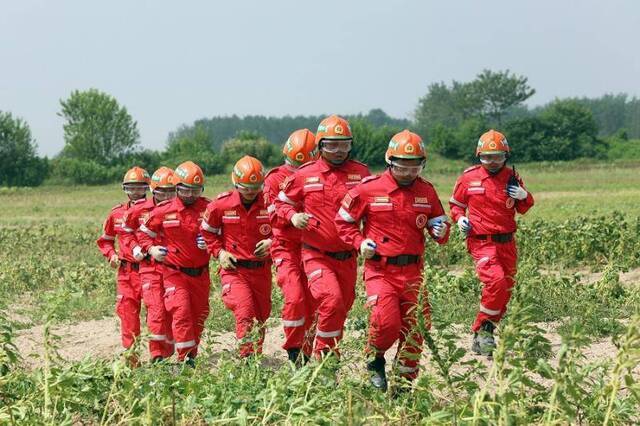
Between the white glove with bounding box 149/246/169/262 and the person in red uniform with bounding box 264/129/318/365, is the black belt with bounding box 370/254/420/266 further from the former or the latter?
the white glove with bounding box 149/246/169/262

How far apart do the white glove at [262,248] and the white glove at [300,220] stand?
71cm

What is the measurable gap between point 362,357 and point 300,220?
8.27ft

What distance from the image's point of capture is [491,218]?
9.35m

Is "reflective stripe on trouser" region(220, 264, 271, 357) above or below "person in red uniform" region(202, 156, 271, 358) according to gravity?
below

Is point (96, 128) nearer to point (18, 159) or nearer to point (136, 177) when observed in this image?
point (18, 159)

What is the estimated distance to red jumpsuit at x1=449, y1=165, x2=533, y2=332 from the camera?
910 cm

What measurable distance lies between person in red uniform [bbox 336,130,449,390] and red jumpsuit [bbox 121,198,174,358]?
8.26ft

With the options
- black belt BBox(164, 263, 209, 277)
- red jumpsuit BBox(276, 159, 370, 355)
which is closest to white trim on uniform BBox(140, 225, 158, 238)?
black belt BBox(164, 263, 209, 277)

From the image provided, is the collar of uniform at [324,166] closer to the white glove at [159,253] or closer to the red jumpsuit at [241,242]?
the red jumpsuit at [241,242]

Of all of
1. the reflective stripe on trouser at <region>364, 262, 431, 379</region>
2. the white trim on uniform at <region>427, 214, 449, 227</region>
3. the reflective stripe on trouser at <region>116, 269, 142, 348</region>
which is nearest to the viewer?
the reflective stripe on trouser at <region>364, 262, 431, 379</region>

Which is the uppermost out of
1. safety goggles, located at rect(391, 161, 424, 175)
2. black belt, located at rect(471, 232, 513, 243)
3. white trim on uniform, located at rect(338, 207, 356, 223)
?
safety goggles, located at rect(391, 161, 424, 175)

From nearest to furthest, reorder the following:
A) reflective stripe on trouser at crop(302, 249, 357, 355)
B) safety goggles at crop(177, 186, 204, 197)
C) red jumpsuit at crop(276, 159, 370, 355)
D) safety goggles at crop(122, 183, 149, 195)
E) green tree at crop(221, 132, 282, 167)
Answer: reflective stripe on trouser at crop(302, 249, 357, 355) < red jumpsuit at crop(276, 159, 370, 355) < safety goggles at crop(177, 186, 204, 197) < safety goggles at crop(122, 183, 149, 195) < green tree at crop(221, 132, 282, 167)

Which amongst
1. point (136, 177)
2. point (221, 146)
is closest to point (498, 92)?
point (221, 146)

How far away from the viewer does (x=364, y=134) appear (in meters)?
68.4
